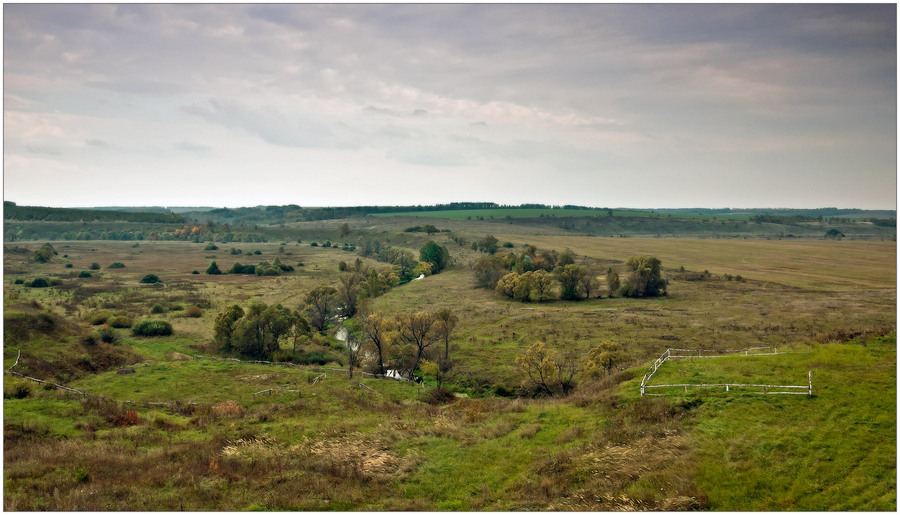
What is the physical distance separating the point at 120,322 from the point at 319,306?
22.0m

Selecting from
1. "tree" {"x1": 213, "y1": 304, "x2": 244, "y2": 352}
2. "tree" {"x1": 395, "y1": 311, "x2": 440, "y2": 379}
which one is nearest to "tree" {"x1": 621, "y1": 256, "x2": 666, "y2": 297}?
"tree" {"x1": 395, "y1": 311, "x2": 440, "y2": 379}

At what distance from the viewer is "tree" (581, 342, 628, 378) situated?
37.4m

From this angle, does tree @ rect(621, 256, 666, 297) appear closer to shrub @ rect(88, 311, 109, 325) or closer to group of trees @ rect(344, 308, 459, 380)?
group of trees @ rect(344, 308, 459, 380)

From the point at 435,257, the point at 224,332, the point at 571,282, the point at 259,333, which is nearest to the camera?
the point at 259,333

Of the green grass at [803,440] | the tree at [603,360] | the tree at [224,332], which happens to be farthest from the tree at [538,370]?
the tree at [224,332]

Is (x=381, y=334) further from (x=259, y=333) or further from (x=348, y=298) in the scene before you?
(x=348, y=298)

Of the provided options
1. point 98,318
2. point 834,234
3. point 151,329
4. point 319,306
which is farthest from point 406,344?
point 834,234

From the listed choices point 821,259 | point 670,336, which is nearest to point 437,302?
point 670,336

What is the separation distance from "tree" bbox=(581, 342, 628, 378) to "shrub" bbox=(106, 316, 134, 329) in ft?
163

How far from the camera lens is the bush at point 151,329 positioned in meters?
54.0

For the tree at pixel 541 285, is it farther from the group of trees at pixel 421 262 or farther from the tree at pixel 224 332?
the tree at pixel 224 332

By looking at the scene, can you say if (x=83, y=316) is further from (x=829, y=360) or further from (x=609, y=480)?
(x=829, y=360)

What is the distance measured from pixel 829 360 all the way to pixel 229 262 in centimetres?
13274

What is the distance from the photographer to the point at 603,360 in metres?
39.0
